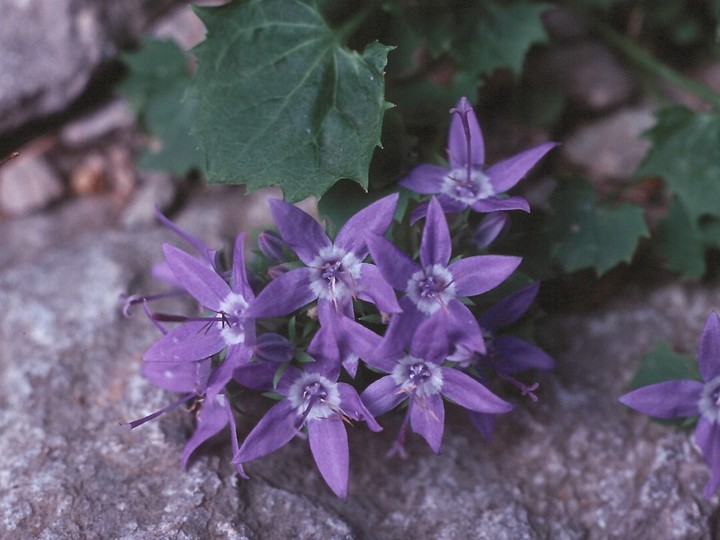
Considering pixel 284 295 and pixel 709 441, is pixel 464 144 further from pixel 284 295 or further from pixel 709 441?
pixel 709 441

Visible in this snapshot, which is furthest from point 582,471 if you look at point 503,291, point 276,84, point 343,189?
point 276,84

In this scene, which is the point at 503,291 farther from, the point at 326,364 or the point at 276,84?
the point at 276,84

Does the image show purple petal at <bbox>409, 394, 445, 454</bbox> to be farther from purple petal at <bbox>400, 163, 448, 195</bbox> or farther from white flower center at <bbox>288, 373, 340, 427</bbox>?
purple petal at <bbox>400, 163, 448, 195</bbox>

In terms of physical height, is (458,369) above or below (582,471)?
above

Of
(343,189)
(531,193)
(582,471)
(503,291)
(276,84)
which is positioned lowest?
(582,471)

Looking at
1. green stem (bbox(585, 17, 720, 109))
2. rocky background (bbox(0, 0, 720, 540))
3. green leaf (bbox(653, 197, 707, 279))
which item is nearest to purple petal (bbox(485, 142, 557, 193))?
rocky background (bbox(0, 0, 720, 540))

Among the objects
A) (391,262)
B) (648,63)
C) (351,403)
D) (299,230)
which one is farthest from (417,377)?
(648,63)
